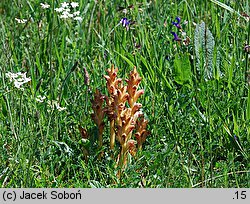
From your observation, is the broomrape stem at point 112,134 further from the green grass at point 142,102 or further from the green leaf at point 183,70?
the green leaf at point 183,70

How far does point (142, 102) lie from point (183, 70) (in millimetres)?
302

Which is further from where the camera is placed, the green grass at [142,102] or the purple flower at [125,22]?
the purple flower at [125,22]

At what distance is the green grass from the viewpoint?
2.88m

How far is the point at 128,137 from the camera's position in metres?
2.95

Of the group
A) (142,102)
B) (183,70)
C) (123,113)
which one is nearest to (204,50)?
(183,70)

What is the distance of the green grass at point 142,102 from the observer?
288cm

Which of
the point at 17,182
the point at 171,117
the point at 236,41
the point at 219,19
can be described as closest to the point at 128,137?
the point at 171,117

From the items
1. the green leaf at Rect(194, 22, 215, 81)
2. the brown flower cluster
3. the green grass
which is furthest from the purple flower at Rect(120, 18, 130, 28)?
the brown flower cluster

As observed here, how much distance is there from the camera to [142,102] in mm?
3352

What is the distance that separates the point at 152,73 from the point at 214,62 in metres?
0.35

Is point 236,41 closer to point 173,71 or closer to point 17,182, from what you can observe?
point 173,71

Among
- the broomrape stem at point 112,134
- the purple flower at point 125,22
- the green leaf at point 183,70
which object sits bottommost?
the broomrape stem at point 112,134

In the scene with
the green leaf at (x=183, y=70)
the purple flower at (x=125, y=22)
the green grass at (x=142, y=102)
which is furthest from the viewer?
the purple flower at (x=125, y=22)

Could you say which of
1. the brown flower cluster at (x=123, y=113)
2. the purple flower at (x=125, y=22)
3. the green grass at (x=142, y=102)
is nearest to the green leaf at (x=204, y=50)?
the green grass at (x=142, y=102)
